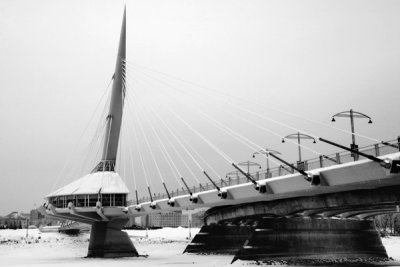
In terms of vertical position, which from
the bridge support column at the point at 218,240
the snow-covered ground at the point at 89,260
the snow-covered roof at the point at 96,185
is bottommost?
the snow-covered ground at the point at 89,260

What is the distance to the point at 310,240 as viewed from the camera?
3981 cm

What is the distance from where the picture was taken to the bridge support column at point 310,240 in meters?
36.5

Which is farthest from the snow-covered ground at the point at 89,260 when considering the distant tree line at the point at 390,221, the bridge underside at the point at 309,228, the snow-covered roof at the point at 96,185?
the distant tree line at the point at 390,221

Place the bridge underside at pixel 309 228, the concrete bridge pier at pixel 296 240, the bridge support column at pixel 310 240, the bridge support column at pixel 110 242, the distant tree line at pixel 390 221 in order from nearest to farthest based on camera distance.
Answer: the bridge underside at pixel 309 228 < the bridge support column at pixel 310 240 < the concrete bridge pier at pixel 296 240 < the bridge support column at pixel 110 242 < the distant tree line at pixel 390 221

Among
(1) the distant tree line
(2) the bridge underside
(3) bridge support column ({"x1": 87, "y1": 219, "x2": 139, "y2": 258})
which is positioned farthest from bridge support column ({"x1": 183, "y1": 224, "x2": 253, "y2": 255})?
(1) the distant tree line

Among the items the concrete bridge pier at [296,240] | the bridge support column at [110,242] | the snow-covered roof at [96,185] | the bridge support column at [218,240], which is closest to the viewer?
the concrete bridge pier at [296,240]

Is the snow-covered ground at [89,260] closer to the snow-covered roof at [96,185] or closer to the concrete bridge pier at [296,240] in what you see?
the concrete bridge pier at [296,240]

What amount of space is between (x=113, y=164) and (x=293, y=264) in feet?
85.2

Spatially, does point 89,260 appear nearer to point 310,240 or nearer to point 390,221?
point 310,240

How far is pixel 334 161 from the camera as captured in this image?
2445cm

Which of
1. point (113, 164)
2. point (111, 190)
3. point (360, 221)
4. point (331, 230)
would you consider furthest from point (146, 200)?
point (360, 221)

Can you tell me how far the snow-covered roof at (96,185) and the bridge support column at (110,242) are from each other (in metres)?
4.11

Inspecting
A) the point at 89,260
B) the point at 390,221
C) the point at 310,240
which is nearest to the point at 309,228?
the point at 310,240

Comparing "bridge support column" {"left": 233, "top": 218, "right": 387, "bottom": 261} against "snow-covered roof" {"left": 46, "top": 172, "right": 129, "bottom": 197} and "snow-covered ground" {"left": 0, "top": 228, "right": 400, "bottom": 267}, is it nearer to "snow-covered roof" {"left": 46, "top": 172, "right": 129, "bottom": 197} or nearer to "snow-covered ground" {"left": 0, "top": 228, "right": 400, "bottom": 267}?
"snow-covered ground" {"left": 0, "top": 228, "right": 400, "bottom": 267}
